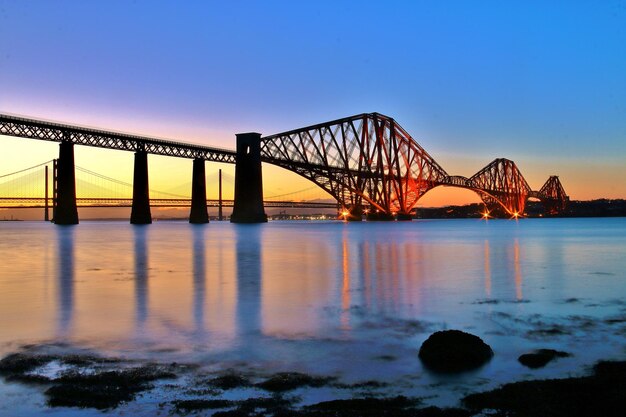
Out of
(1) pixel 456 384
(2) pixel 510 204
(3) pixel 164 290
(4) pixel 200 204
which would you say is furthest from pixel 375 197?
(1) pixel 456 384

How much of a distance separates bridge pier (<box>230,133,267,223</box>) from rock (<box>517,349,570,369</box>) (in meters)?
88.5

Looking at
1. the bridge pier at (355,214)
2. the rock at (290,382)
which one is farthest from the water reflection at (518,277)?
the bridge pier at (355,214)

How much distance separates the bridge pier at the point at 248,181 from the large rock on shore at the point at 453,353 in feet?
290

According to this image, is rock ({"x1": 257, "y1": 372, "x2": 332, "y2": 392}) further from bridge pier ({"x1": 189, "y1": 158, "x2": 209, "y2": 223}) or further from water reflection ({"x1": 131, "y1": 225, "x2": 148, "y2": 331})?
bridge pier ({"x1": 189, "y1": 158, "x2": 209, "y2": 223})

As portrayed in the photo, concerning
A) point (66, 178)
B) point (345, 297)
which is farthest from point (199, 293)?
point (66, 178)

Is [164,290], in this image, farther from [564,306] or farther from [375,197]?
[375,197]

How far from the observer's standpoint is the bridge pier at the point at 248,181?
96438mm

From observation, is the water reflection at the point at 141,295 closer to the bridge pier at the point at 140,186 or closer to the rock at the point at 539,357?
the rock at the point at 539,357

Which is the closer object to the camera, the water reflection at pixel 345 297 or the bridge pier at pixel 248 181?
the water reflection at pixel 345 297

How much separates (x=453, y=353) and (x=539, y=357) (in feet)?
4.11

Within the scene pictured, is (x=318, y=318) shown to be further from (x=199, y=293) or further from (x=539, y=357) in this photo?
(x=199, y=293)

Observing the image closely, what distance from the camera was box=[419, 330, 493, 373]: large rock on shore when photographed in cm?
770

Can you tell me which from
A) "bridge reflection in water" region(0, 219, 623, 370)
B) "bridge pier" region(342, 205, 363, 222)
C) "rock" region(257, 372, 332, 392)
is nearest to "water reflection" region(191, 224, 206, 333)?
"bridge reflection in water" region(0, 219, 623, 370)

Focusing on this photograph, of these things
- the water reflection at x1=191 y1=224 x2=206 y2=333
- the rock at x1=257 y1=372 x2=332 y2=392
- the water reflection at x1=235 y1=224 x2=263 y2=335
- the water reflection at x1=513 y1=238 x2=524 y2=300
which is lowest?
the water reflection at x1=513 y1=238 x2=524 y2=300
